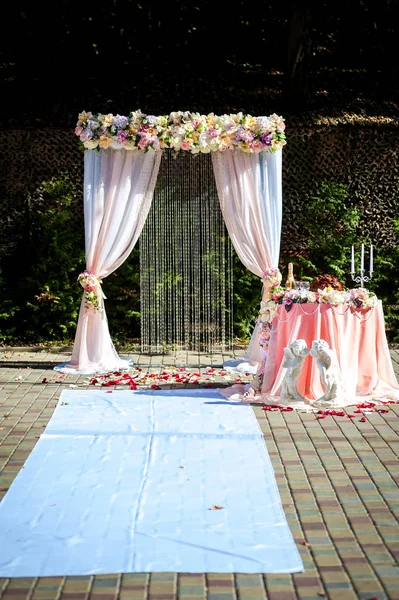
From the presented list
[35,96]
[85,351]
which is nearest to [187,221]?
[85,351]

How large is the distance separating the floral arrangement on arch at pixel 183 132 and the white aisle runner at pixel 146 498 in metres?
2.54

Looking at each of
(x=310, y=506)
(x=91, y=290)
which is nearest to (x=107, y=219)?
(x=91, y=290)

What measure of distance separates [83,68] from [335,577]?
10414mm

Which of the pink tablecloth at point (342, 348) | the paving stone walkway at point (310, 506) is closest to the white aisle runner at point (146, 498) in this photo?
the paving stone walkway at point (310, 506)

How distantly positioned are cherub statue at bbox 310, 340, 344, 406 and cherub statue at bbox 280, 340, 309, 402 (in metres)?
0.09

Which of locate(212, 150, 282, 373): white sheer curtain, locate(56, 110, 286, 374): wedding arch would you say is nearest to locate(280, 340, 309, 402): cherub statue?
locate(212, 150, 282, 373): white sheer curtain

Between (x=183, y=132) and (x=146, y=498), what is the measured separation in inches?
168

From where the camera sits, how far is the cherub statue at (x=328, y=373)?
6.80 m

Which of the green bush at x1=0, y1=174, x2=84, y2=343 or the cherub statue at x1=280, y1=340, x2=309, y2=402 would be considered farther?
the green bush at x1=0, y1=174, x2=84, y2=343

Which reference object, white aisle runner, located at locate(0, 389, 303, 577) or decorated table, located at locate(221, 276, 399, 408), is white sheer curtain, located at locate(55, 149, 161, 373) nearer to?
white aisle runner, located at locate(0, 389, 303, 577)

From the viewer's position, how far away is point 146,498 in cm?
487

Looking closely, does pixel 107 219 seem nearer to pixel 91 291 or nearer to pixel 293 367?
pixel 91 291

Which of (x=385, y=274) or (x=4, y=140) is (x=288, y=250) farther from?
(x=4, y=140)

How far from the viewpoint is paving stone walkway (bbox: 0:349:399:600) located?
12.1 ft
